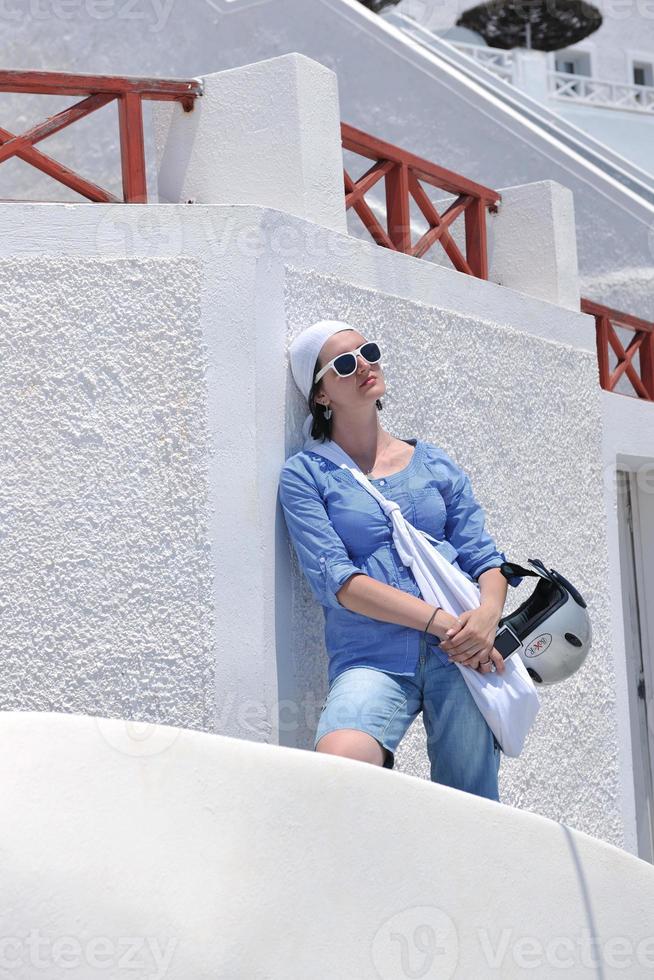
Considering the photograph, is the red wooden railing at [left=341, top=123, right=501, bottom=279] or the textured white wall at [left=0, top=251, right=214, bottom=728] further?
the red wooden railing at [left=341, top=123, right=501, bottom=279]

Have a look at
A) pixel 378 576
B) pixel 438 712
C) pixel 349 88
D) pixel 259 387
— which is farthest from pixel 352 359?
pixel 349 88

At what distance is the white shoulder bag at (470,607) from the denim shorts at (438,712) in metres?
0.04

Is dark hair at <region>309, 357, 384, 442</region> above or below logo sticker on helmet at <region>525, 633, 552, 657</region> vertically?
above

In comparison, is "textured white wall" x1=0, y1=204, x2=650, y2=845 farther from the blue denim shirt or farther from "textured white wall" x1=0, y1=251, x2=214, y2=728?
the blue denim shirt

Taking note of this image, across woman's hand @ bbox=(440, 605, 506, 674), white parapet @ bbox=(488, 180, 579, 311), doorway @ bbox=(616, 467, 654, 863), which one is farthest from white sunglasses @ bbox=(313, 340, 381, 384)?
doorway @ bbox=(616, 467, 654, 863)

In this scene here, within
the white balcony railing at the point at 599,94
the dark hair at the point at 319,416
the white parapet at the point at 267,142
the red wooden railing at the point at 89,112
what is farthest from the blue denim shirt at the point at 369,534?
the white balcony railing at the point at 599,94

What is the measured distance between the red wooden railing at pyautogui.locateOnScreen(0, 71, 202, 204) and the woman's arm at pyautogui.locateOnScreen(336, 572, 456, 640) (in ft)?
5.30

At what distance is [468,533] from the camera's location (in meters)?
4.30

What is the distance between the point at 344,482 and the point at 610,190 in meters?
5.49

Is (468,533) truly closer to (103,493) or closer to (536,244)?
(103,493)

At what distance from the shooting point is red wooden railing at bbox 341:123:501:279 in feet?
17.2

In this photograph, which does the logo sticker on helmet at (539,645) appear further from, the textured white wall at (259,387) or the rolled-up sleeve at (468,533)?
the textured white wall at (259,387)

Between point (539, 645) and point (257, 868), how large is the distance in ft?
4.18

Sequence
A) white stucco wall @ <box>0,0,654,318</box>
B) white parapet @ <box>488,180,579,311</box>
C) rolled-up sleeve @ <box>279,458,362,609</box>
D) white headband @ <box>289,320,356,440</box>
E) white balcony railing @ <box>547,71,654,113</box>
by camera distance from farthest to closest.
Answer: white balcony railing @ <box>547,71,654,113</box>, white stucco wall @ <box>0,0,654,318</box>, white parapet @ <box>488,180,579,311</box>, white headband @ <box>289,320,356,440</box>, rolled-up sleeve @ <box>279,458,362,609</box>
